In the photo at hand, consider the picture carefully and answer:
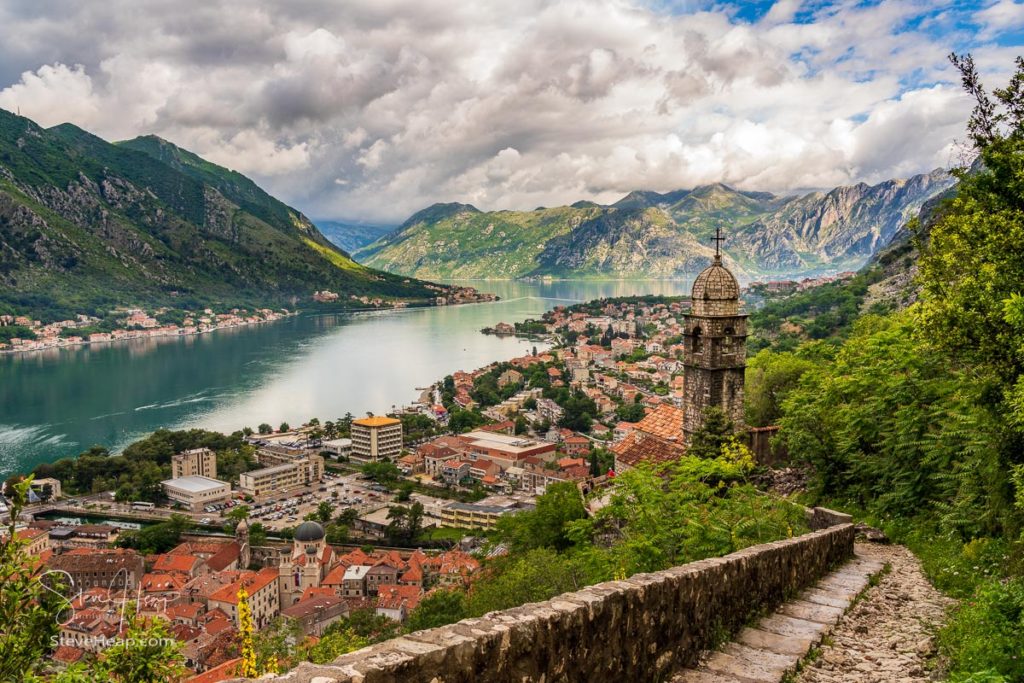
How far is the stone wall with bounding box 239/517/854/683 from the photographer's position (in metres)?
2.29

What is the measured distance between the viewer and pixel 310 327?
120062mm

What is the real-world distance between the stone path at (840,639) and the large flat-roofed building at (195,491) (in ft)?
135

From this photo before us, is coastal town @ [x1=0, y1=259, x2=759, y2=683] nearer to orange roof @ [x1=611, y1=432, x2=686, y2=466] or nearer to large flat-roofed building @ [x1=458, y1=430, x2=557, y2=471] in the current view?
orange roof @ [x1=611, y1=432, x2=686, y2=466]

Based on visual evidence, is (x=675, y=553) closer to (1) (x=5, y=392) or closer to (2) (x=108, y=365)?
(1) (x=5, y=392)

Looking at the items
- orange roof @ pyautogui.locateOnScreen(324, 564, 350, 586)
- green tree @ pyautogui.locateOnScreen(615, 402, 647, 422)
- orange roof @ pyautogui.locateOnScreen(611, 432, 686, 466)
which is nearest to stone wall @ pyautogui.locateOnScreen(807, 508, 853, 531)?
orange roof @ pyautogui.locateOnScreen(611, 432, 686, 466)

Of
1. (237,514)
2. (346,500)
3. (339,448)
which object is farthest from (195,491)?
(339,448)

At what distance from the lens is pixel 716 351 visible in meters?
14.6

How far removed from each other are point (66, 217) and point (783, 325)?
151466 millimetres

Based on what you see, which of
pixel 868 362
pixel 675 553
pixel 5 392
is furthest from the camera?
pixel 5 392

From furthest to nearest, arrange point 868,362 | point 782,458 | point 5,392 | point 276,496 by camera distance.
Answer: point 5,392, point 276,496, point 782,458, point 868,362

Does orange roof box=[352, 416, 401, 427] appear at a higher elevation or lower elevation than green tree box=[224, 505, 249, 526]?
higher

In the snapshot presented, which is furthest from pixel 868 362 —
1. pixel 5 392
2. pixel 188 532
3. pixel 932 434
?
pixel 5 392

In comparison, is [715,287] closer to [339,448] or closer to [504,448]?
[504,448]

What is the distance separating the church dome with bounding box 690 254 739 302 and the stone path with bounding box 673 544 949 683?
8.92 meters
